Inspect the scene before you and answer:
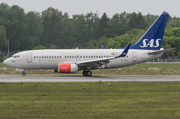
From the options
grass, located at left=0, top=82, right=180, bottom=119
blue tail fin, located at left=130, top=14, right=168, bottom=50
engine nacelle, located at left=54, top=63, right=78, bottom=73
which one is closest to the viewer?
grass, located at left=0, top=82, right=180, bottom=119

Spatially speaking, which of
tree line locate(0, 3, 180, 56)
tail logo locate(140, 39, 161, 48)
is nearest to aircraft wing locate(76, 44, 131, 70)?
tail logo locate(140, 39, 161, 48)

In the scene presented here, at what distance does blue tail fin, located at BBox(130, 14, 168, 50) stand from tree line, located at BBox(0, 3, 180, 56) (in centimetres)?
7135

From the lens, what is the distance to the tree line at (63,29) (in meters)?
119

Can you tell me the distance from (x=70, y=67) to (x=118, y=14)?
116400mm

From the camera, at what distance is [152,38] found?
3812cm

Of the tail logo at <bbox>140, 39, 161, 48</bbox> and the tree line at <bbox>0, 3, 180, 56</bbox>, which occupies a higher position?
the tree line at <bbox>0, 3, 180, 56</bbox>

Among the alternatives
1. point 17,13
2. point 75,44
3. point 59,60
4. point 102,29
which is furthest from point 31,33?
point 59,60

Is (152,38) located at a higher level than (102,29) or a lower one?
lower

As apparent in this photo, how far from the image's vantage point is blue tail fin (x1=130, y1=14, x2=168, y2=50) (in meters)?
37.9

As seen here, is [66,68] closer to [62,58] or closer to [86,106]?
[62,58]

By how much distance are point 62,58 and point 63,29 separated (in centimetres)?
11036

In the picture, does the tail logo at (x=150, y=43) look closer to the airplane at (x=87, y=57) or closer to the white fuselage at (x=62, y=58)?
the airplane at (x=87, y=57)

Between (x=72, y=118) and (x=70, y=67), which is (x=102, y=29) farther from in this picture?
(x=72, y=118)

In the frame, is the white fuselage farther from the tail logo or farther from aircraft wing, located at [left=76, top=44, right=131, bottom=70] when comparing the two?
aircraft wing, located at [left=76, top=44, right=131, bottom=70]
